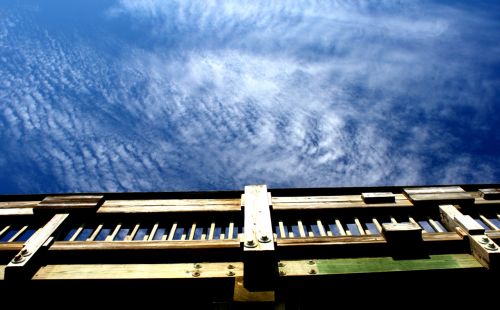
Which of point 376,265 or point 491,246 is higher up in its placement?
point 491,246

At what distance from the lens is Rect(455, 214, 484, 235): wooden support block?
390 cm

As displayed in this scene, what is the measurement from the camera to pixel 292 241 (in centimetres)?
385

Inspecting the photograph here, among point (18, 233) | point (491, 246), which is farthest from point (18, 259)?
point (491, 246)

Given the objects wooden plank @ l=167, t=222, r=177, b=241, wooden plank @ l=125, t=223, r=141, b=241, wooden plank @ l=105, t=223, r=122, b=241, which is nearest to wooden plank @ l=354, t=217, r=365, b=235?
wooden plank @ l=167, t=222, r=177, b=241

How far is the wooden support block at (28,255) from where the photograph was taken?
3375mm

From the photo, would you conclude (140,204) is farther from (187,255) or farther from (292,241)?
(292,241)

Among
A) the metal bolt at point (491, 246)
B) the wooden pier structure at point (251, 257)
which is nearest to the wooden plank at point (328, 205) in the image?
the wooden pier structure at point (251, 257)

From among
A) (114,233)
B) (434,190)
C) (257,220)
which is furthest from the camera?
(434,190)

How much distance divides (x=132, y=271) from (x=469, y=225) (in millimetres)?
4053

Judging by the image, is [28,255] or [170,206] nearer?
[28,255]

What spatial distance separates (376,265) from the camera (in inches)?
143

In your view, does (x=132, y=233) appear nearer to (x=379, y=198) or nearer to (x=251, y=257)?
(x=251, y=257)

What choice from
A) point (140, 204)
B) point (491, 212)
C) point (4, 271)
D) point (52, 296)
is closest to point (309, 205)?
point (140, 204)

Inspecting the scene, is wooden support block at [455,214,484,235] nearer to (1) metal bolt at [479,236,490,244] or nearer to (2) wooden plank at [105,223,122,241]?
(1) metal bolt at [479,236,490,244]
